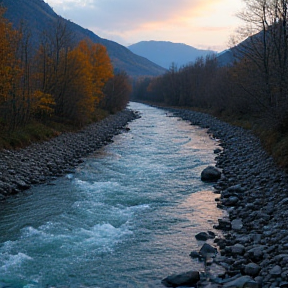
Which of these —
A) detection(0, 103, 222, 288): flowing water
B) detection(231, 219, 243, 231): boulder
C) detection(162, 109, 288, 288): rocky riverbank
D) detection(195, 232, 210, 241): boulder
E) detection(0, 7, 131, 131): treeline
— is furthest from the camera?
detection(0, 7, 131, 131): treeline

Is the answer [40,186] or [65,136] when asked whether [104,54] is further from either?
[40,186]

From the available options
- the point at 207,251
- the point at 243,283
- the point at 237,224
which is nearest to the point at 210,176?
the point at 237,224

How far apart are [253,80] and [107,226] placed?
21.1 m

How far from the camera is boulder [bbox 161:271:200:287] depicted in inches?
296

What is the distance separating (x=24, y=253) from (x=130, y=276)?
9.72 feet

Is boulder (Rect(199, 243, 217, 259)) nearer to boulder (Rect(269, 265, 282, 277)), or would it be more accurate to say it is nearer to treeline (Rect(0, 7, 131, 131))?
boulder (Rect(269, 265, 282, 277))

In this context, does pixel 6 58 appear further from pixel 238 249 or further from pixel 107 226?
pixel 238 249

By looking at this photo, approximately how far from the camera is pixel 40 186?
50.6ft

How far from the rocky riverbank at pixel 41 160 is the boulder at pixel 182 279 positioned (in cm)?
833

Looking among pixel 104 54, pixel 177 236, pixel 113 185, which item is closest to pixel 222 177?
pixel 113 185

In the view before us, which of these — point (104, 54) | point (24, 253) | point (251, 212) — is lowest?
point (24, 253)

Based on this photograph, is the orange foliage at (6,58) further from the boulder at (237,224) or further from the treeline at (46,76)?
the boulder at (237,224)

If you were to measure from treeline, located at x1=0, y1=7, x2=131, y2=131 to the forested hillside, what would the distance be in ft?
46.4

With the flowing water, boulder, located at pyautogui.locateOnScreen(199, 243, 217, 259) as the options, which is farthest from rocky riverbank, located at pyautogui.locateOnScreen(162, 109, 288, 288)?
the flowing water
